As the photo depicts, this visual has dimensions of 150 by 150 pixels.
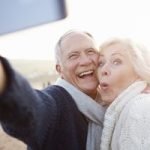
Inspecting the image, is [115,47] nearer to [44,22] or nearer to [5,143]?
[44,22]

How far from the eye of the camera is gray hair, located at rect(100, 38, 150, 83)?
3.09ft

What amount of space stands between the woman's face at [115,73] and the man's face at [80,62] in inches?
1.8

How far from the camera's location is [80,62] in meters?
1.02

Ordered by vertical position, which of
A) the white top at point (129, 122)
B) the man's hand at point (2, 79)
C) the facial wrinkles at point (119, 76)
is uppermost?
the man's hand at point (2, 79)

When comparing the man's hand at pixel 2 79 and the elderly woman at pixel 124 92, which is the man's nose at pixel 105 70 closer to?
the elderly woman at pixel 124 92

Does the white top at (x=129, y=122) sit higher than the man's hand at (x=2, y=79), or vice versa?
the man's hand at (x=2, y=79)

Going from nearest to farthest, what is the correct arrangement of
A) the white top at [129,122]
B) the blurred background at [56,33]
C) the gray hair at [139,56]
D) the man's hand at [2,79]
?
the man's hand at [2,79] → the white top at [129,122] → the gray hair at [139,56] → the blurred background at [56,33]

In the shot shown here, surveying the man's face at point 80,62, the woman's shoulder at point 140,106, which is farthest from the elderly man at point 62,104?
the woman's shoulder at point 140,106

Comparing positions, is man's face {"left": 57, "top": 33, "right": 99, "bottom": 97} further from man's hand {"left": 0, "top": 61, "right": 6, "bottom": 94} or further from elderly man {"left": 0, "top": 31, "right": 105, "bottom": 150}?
man's hand {"left": 0, "top": 61, "right": 6, "bottom": 94}

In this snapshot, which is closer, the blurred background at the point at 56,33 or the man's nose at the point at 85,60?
the man's nose at the point at 85,60

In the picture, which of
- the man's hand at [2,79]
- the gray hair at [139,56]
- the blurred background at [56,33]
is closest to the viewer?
the man's hand at [2,79]

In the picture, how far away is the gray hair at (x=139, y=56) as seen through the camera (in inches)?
37.1

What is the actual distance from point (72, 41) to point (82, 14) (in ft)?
2.75

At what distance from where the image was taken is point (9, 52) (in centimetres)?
148
